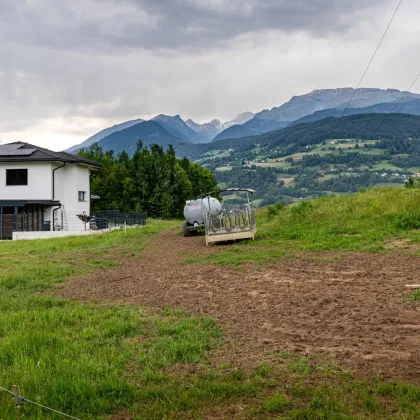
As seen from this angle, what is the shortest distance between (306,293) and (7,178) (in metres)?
28.2

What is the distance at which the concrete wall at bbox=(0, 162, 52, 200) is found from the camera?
31.0 metres

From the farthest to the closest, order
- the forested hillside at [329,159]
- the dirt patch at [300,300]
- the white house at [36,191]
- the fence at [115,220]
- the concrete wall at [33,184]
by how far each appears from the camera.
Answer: the forested hillside at [329,159] → the fence at [115,220] → the concrete wall at [33,184] → the white house at [36,191] → the dirt patch at [300,300]

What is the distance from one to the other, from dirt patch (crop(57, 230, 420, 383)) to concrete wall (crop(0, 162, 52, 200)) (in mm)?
19743

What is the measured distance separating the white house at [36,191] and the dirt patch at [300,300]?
19810 millimetres

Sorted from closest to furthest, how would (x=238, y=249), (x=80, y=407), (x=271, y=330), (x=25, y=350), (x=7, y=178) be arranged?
(x=80, y=407) < (x=25, y=350) < (x=271, y=330) < (x=238, y=249) < (x=7, y=178)

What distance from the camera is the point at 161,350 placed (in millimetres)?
5465

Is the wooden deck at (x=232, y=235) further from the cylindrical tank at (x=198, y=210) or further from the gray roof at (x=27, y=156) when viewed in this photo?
the gray roof at (x=27, y=156)

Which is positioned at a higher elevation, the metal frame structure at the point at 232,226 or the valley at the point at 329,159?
the valley at the point at 329,159

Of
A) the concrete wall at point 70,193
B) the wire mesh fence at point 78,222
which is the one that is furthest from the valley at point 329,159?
the concrete wall at point 70,193

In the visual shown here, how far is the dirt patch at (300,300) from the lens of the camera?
17.5 feet

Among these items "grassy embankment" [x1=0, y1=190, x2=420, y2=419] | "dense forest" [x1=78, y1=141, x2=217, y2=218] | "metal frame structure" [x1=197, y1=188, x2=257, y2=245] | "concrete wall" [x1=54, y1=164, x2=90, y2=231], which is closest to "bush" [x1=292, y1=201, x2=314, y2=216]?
"metal frame structure" [x1=197, y1=188, x2=257, y2=245]

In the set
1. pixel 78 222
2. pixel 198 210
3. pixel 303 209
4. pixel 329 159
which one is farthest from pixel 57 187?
pixel 329 159

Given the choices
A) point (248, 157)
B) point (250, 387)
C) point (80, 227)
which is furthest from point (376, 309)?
point (248, 157)

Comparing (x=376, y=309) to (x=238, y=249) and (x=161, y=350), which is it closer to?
(x=161, y=350)
